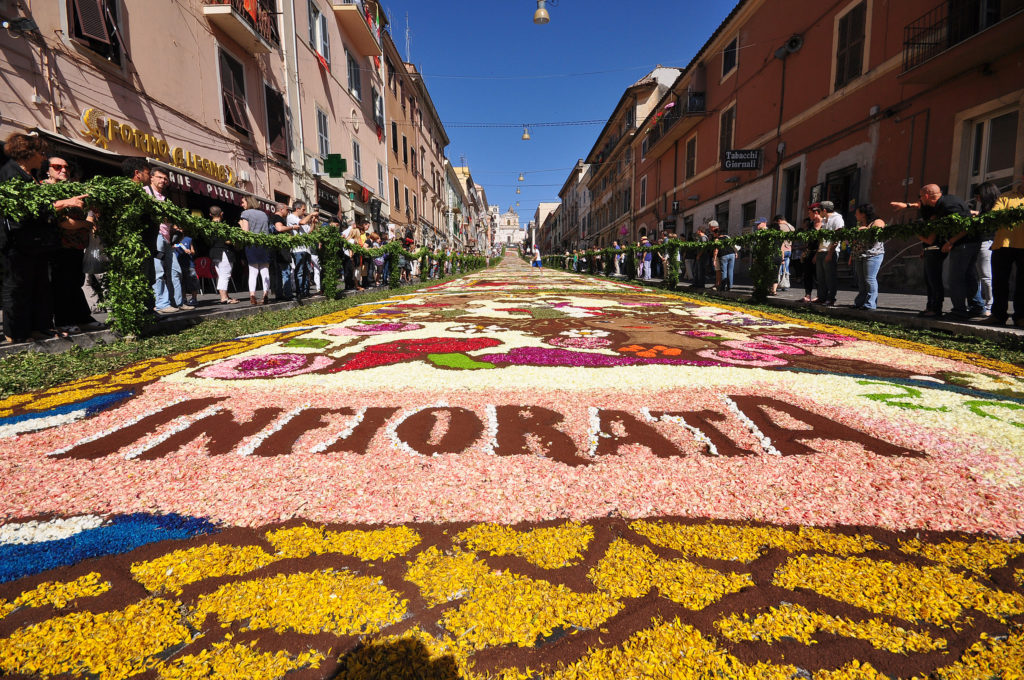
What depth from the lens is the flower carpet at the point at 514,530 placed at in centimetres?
84

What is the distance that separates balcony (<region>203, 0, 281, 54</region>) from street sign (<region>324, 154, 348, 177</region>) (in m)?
2.98

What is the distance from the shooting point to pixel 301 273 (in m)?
7.61

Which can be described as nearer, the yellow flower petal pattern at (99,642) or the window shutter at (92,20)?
the yellow flower petal pattern at (99,642)

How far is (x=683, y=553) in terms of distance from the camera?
1083 mm

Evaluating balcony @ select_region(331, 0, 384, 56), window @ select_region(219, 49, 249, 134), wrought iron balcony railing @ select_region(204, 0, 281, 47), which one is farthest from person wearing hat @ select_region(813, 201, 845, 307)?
balcony @ select_region(331, 0, 384, 56)

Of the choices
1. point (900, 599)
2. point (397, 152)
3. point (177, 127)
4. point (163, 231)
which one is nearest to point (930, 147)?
point (900, 599)

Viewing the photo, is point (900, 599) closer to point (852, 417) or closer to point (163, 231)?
point (852, 417)

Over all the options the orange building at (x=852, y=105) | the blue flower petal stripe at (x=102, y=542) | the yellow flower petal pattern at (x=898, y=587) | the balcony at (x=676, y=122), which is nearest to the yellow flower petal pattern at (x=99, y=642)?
the blue flower petal stripe at (x=102, y=542)

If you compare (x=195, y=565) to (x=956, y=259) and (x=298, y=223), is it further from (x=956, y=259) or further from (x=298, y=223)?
(x=298, y=223)

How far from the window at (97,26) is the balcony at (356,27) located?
9.64 metres

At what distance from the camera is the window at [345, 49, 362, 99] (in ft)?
52.8

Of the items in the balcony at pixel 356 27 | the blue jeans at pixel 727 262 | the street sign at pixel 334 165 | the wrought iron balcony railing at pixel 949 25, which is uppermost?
the balcony at pixel 356 27

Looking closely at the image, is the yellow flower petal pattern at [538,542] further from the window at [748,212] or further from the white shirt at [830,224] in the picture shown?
the window at [748,212]

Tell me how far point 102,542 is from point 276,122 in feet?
41.7
